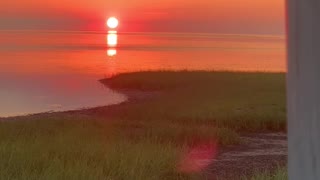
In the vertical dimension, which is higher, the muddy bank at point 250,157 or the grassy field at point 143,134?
the grassy field at point 143,134

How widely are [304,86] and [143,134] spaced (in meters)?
14.9

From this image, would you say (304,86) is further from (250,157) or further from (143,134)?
(143,134)

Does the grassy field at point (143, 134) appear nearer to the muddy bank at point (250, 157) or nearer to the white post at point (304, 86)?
the muddy bank at point (250, 157)

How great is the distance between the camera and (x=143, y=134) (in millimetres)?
16188

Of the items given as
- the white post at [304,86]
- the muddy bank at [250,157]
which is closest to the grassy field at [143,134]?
the muddy bank at [250,157]

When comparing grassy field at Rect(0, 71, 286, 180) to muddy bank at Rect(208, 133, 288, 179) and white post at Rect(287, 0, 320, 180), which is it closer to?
muddy bank at Rect(208, 133, 288, 179)

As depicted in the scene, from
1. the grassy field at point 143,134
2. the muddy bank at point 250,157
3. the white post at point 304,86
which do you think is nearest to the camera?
the white post at point 304,86

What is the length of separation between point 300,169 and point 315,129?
95 millimetres

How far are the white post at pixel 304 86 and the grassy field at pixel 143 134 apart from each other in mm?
7819

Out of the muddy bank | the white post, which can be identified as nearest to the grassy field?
the muddy bank

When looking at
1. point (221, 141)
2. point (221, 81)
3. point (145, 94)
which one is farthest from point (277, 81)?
point (221, 141)

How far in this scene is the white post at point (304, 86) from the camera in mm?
1299

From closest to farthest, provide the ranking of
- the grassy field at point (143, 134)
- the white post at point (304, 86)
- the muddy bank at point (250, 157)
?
the white post at point (304, 86)
the grassy field at point (143, 134)
the muddy bank at point (250, 157)

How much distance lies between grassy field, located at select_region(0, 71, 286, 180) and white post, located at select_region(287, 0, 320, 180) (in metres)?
7.82
